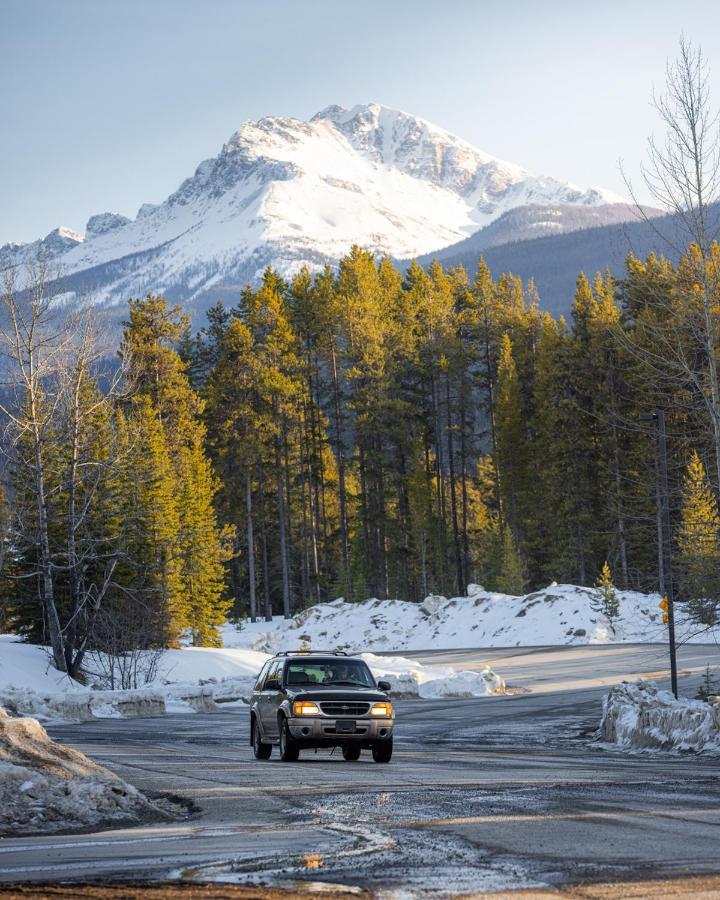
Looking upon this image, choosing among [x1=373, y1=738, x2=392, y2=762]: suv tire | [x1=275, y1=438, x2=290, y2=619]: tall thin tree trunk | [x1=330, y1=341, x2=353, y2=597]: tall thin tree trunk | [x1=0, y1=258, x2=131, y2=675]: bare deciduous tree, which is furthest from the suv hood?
[x1=330, y1=341, x2=353, y2=597]: tall thin tree trunk

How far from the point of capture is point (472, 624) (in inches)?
2173

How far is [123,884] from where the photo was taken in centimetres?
722

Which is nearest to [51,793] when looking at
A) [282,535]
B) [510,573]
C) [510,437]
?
[510,573]

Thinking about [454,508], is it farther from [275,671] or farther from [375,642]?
[275,671]

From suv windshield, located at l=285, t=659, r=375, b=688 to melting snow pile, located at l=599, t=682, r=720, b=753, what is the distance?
5006 mm

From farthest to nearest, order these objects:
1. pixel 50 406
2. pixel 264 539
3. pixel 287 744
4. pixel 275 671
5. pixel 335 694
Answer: pixel 264 539, pixel 50 406, pixel 275 671, pixel 287 744, pixel 335 694

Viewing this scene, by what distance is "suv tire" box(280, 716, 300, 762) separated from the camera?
17.6 meters

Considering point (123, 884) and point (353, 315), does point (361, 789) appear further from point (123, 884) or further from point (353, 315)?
point (353, 315)

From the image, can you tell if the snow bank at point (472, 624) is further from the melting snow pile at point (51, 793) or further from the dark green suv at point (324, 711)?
the melting snow pile at point (51, 793)

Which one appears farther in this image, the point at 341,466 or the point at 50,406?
the point at 341,466

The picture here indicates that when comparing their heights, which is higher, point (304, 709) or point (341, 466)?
point (341, 466)

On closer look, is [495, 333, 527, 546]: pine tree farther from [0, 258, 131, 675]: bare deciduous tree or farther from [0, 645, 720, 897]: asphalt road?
[0, 645, 720, 897]: asphalt road

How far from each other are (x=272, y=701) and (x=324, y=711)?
1.28m

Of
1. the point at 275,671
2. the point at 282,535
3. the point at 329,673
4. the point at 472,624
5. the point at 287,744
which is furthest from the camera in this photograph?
the point at 282,535
